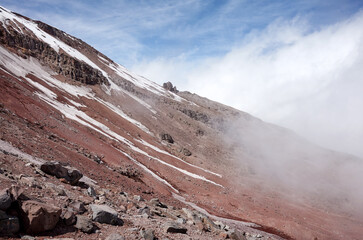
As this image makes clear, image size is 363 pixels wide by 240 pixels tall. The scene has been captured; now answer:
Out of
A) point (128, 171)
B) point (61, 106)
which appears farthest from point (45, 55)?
point (128, 171)

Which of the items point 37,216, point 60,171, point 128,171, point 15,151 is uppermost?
point 37,216

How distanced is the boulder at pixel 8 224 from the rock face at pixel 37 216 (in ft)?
0.90

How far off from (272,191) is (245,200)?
1534 centimetres

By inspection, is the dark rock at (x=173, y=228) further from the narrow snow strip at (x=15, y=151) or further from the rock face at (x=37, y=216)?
the narrow snow strip at (x=15, y=151)

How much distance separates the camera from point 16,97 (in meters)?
29.0

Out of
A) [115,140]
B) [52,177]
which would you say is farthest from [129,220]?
[115,140]

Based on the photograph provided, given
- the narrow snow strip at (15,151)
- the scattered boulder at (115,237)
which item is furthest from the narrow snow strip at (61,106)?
the scattered boulder at (115,237)

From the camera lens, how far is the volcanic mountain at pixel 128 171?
32.2 feet

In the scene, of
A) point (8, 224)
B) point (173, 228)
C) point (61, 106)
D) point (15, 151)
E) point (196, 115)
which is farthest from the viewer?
point (196, 115)

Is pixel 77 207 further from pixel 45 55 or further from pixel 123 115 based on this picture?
pixel 45 55

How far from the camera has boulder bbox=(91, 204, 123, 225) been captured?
9462 mm

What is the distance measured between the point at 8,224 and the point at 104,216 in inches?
136

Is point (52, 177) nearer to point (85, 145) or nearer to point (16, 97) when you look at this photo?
point (85, 145)

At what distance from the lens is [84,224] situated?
8.49 meters
